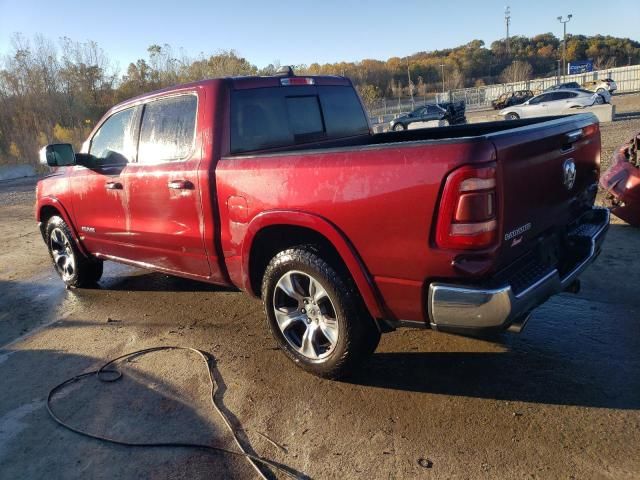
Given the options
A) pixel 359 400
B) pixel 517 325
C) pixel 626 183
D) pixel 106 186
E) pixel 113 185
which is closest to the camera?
pixel 517 325

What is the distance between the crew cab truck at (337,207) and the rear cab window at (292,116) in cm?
1

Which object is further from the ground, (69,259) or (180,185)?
(180,185)

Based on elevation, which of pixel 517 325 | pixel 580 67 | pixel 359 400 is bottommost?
pixel 359 400

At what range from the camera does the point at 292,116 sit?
13.6 feet

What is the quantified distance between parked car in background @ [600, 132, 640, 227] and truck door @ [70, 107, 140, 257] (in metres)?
5.29

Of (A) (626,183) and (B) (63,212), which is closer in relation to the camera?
(B) (63,212)

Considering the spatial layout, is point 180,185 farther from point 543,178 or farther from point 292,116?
point 543,178

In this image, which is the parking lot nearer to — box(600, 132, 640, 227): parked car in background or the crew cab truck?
the crew cab truck

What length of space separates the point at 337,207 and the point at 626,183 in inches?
174

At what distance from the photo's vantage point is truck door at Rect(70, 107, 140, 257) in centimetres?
462

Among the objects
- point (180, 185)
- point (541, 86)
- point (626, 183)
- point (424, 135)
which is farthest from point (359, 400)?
point (541, 86)

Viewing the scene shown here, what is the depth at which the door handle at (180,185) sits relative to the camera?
383 centimetres

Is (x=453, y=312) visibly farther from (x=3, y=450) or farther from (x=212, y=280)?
(x=3, y=450)

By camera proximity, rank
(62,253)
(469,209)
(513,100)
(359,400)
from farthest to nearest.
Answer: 1. (513,100)
2. (62,253)
3. (359,400)
4. (469,209)
